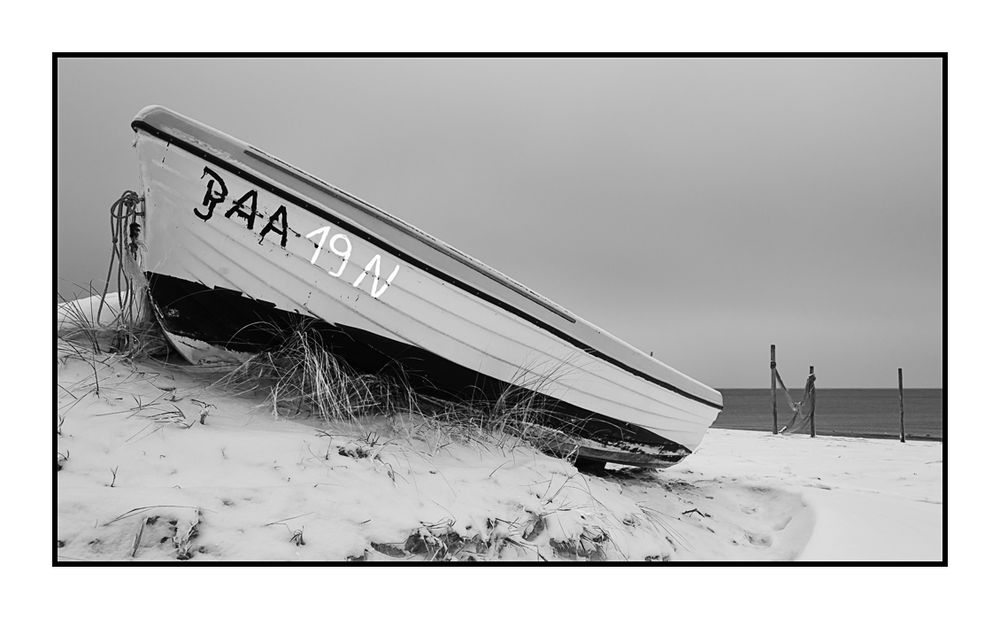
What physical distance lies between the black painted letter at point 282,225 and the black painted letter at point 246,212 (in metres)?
0.06

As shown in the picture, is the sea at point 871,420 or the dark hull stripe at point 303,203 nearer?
the dark hull stripe at point 303,203

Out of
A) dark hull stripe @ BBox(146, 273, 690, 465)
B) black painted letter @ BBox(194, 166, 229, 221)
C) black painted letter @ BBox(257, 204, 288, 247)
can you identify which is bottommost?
dark hull stripe @ BBox(146, 273, 690, 465)

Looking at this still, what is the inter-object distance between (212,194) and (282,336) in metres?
0.61

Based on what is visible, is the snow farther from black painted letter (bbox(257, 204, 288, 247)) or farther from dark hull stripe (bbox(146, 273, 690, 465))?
black painted letter (bbox(257, 204, 288, 247))

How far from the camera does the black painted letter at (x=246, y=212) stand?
2.55 metres

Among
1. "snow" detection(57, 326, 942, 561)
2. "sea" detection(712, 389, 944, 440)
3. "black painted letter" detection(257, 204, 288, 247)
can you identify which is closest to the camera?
"snow" detection(57, 326, 942, 561)

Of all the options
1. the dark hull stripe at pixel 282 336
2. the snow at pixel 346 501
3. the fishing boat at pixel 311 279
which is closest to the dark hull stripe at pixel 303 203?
the fishing boat at pixel 311 279

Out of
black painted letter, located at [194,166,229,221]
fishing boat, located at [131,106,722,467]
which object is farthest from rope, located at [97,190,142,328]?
black painted letter, located at [194,166,229,221]

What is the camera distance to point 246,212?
255 centimetres

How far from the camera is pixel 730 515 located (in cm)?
312

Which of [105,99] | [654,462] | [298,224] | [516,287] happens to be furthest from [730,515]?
[105,99]

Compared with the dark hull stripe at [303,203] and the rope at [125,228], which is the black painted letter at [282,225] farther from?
the rope at [125,228]

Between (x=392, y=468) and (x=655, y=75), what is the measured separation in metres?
2.04

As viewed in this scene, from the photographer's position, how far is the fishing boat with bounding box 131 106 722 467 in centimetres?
256
